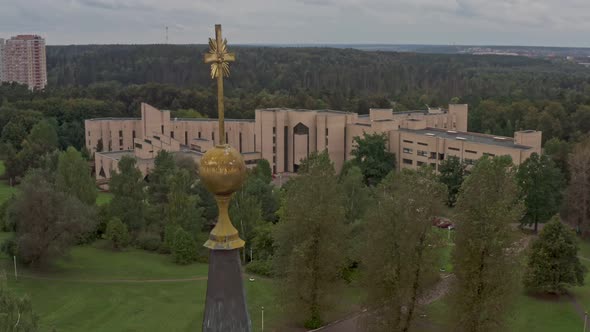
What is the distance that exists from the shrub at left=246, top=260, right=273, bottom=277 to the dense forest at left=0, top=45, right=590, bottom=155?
38287 mm

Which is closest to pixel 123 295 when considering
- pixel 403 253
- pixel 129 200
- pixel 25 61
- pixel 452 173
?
pixel 129 200

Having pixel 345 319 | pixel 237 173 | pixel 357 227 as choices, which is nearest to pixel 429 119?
pixel 357 227

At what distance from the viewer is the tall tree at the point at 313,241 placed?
3141 centimetres

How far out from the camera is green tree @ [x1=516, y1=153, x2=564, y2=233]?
5206 cm

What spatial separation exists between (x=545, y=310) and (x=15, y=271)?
105ft

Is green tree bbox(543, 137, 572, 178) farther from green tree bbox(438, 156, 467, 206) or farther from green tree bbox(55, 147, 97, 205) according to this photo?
green tree bbox(55, 147, 97, 205)

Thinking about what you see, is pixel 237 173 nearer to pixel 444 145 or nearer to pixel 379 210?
pixel 379 210

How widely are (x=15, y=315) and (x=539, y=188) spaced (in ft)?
145

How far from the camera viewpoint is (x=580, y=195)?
50.9 metres

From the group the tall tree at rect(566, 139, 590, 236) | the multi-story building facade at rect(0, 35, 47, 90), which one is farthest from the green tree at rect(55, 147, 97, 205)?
the multi-story building facade at rect(0, 35, 47, 90)

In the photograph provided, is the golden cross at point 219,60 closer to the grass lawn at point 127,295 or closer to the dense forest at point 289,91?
the grass lawn at point 127,295

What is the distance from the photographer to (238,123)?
81500 millimetres

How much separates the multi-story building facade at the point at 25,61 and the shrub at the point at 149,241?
14689 cm

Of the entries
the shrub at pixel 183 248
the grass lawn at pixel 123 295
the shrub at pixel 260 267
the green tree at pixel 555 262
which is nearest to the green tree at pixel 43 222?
the grass lawn at pixel 123 295
